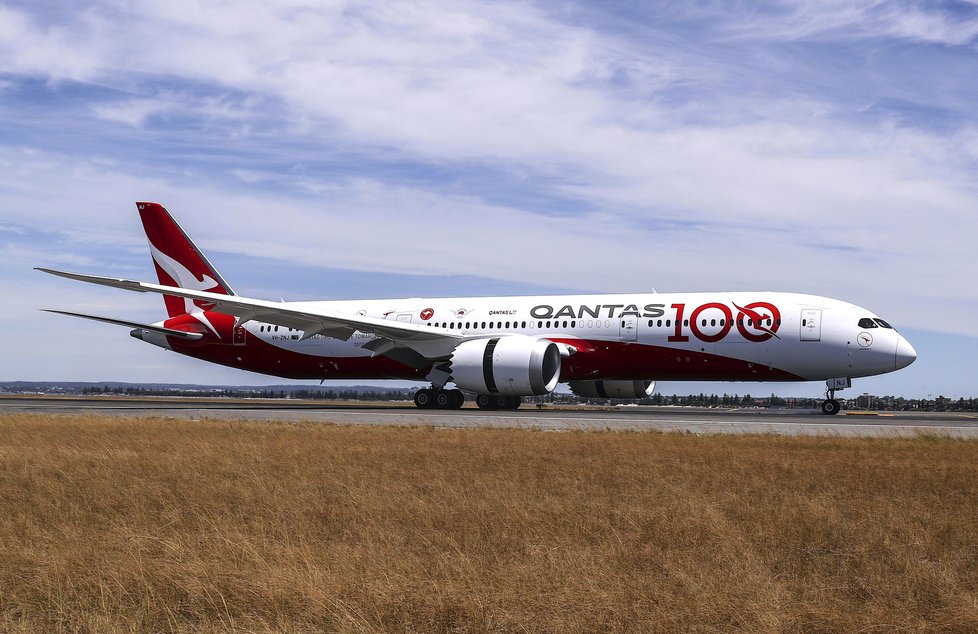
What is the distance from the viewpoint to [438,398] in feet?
108

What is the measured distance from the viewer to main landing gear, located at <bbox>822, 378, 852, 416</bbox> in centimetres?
2942

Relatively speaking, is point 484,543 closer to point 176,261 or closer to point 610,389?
point 610,389

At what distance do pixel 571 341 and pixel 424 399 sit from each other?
19.1 ft

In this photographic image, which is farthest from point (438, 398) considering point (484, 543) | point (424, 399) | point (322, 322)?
point (484, 543)

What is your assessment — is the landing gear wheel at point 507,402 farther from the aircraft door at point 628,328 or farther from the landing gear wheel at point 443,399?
the aircraft door at point 628,328

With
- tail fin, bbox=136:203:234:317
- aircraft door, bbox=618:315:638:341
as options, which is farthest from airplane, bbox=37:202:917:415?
tail fin, bbox=136:203:234:317

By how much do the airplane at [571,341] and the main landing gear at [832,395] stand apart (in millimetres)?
40

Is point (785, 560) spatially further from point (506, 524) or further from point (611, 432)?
point (611, 432)

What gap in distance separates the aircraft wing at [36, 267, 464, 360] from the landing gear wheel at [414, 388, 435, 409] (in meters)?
1.56

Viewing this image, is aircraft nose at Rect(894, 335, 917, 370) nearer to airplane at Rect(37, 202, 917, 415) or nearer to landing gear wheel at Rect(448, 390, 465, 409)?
airplane at Rect(37, 202, 917, 415)

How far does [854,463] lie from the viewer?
13.7m

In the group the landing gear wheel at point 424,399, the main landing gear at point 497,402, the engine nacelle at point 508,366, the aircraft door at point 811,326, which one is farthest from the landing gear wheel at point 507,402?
the aircraft door at point 811,326

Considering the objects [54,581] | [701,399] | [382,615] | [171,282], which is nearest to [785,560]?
[382,615]

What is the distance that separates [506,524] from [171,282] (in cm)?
3365
